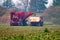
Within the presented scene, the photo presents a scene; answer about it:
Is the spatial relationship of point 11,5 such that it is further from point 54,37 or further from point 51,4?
point 54,37

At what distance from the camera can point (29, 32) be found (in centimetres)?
411

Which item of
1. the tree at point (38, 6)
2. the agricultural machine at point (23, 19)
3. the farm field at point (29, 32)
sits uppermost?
the tree at point (38, 6)

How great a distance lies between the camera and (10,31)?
13.5ft

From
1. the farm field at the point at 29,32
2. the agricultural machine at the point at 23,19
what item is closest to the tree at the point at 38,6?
the agricultural machine at the point at 23,19

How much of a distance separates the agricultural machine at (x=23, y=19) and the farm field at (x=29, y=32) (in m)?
0.10

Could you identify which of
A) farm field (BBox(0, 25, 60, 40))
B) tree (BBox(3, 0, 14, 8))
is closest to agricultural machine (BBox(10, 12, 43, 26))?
farm field (BBox(0, 25, 60, 40))

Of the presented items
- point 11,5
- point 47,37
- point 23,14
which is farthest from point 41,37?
point 11,5

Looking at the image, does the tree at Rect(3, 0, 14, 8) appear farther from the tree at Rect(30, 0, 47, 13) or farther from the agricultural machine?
the tree at Rect(30, 0, 47, 13)

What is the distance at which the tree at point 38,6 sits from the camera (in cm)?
423

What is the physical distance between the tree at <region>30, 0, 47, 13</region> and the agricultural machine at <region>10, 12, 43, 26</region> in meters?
0.15

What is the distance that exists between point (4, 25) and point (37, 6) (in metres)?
0.87

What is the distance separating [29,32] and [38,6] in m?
0.64

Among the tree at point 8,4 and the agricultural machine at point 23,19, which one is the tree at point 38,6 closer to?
the agricultural machine at point 23,19

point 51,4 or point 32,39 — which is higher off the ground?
point 51,4
